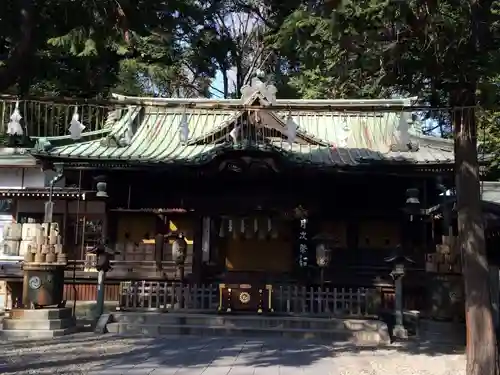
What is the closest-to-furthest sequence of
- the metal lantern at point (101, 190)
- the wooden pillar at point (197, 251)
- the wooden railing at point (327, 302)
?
1. the wooden railing at point (327, 302)
2. the metal lantern at point (101, 190)
3. the wooden pillar at point (197, 251)

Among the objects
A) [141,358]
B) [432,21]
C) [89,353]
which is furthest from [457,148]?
[89,353]

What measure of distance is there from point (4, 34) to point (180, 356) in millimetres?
6293

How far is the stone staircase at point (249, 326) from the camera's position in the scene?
12.9 metres

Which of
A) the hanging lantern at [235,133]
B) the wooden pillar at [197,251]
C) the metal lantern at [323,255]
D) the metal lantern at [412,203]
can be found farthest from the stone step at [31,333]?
the metal lantern at [412,203]

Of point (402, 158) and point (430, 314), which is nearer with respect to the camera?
point (430, 314)

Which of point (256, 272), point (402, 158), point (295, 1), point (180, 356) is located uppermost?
point (295, 1)

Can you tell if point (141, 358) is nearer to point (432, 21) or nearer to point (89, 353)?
point (89, 353)

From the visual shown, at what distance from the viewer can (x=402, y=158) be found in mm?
15383

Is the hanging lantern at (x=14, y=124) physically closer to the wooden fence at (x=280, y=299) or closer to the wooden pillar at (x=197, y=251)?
the wooden fence at (x=280, y=299)

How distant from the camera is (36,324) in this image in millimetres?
12375

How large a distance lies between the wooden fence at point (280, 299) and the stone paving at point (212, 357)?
1714mm

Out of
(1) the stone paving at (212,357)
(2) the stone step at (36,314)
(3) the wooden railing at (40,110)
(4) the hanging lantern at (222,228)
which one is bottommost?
(1) the stone paving at (212,357)

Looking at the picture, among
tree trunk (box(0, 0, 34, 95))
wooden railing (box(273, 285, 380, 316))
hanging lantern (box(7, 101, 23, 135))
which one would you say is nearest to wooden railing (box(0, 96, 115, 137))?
hanging lantern (box(7, 101, 23, 135))

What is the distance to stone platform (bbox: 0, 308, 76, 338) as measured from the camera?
12180 millimetres
